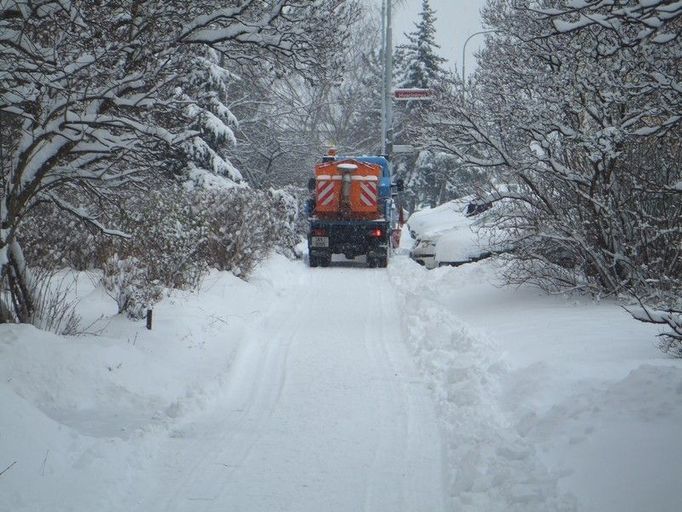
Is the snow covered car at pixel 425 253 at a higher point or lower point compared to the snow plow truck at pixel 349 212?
lower

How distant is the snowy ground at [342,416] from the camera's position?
4.82m

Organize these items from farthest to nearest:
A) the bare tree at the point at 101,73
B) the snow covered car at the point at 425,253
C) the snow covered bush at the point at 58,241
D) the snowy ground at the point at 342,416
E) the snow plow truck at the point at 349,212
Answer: the snow plow truck at the point at 349,212, the snow covered car at the point at 425,253, the snow covered bush at the point at 58,241, the bare tree at the point at 101,73, the snowy ground at the point at 342,416

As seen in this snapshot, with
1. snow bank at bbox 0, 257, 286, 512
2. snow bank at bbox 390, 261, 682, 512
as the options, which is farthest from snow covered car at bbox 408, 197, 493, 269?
snow bank at bbox 0, 257, 286, 512

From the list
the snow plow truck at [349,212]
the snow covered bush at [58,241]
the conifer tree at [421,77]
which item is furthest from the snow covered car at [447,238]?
the conifer tree at [421,77]

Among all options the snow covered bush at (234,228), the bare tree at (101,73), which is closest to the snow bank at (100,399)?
the bare tree at (101,73)

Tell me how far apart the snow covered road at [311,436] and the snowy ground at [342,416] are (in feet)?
0.07

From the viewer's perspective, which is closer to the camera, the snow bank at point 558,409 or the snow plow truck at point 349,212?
the snow bank at point 558,409

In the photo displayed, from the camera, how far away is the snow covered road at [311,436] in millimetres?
4957

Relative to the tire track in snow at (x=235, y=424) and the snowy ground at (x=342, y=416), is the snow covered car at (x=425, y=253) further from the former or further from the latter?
the tire track in snow at (x=235, y=424)

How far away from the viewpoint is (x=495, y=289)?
13336mm

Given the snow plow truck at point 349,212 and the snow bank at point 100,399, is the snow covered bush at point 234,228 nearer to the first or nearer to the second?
the snow bank at point 100,399

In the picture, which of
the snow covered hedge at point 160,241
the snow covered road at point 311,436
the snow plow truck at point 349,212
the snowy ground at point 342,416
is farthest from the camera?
the snow plow truck at point 349,212

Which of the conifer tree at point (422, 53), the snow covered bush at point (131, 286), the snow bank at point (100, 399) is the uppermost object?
the conifer tree at point (422, 53)

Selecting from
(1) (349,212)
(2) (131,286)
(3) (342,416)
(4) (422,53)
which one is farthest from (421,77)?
(3) (342,416)
